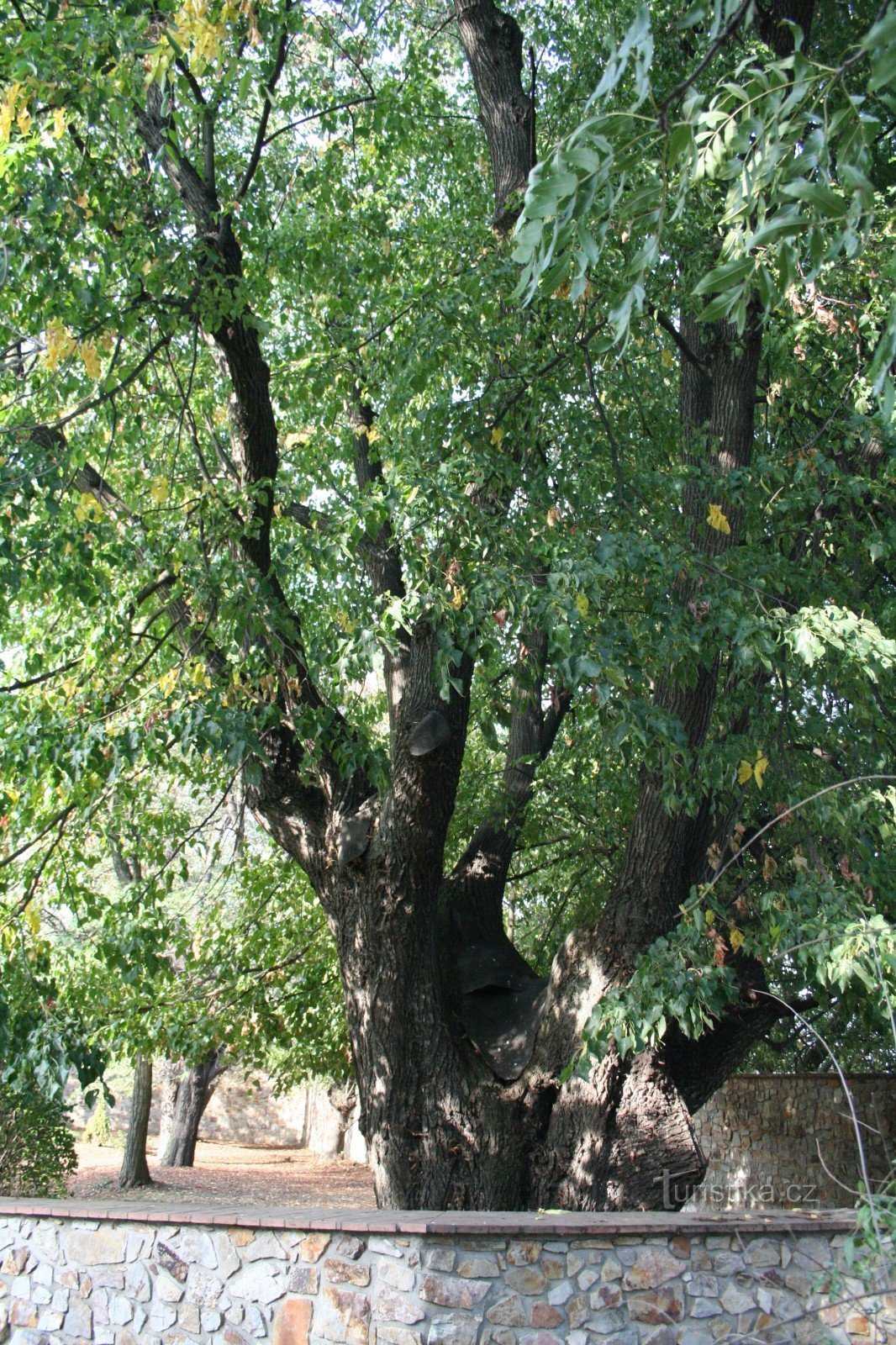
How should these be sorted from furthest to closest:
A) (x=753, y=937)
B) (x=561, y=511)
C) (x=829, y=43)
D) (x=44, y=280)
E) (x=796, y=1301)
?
(x=829, y=43)
(x=561, y=511)
(x=753, y=937)
(x=44, y=280)
(x=796, y=1301)

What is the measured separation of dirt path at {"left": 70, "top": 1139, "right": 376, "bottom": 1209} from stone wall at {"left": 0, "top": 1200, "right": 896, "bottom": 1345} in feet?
20.5

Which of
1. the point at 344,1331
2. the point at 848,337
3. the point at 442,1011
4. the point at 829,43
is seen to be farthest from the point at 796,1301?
the point at 829,43

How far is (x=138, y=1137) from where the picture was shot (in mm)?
13953

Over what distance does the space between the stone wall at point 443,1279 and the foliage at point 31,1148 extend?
13.7 ft

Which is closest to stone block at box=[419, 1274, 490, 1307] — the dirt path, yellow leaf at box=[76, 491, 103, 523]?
yellow leaf at box=[76, 491, 103, 523]

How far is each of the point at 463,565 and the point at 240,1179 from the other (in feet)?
43.0

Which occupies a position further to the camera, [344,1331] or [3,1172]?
[3,1172]

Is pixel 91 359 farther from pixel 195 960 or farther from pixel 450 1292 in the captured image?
pixel 195 960

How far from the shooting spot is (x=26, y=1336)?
4652mm

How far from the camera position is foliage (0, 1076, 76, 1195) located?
8531mm

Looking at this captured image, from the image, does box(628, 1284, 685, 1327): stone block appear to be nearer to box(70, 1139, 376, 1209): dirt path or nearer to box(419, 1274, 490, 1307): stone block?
box(419, 1274, 490, 1307): stone block

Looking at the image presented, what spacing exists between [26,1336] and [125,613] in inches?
124

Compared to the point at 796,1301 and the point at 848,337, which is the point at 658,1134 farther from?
the point at 848,337

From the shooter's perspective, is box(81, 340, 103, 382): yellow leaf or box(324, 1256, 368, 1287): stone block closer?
box(324, 1256, 368, 1287): stone block
